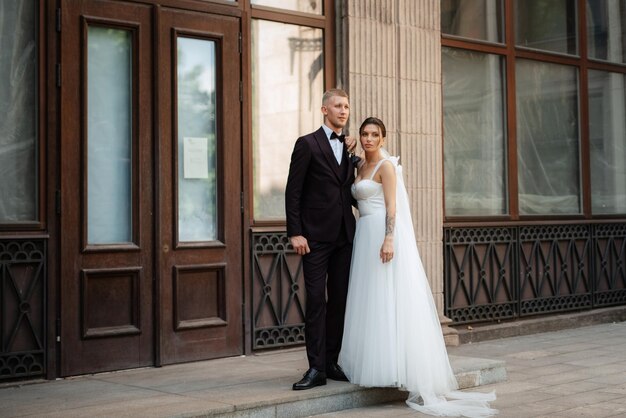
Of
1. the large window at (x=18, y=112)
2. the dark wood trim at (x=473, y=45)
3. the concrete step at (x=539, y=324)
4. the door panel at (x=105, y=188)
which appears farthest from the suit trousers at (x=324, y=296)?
the dark wood trim at (x=473, y=45)

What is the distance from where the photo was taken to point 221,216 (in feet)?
28.3

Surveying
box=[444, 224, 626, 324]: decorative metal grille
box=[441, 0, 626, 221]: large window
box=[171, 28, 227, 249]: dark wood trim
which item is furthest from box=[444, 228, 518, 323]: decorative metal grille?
box=[171, 28, 227, 249]: dark wood trim

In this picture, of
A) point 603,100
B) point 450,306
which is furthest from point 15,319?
point 603,100

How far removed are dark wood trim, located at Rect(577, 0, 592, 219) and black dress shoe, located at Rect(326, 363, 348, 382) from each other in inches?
258

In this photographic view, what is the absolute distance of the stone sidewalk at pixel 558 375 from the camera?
6861 millimetres

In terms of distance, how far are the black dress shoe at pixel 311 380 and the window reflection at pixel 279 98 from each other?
8.10 feet

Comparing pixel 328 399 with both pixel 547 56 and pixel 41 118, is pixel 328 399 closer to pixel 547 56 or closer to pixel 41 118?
pixel 41 118

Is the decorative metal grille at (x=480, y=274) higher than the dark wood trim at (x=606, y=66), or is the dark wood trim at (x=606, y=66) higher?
the dark wood trim at (x=606, y=66)

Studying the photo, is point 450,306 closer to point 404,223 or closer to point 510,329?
point 510,329

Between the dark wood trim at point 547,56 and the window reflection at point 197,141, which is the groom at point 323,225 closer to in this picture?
the window reflection at point 197,141

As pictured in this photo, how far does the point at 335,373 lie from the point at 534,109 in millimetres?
6232

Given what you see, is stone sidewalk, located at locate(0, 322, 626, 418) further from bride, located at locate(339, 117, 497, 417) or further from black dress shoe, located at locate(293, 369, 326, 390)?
bride, located at locate(339, 117, 497, 417)

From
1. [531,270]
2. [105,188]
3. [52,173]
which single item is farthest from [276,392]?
[531,270]

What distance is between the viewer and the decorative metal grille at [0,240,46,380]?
7.21 metres
